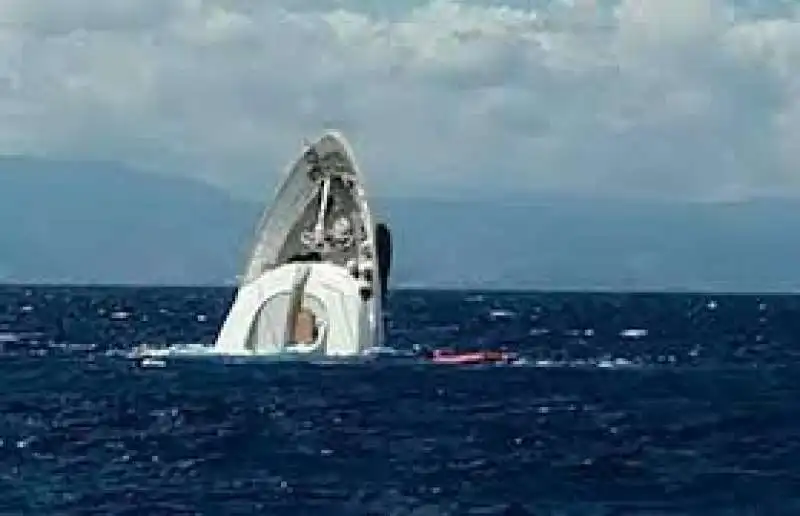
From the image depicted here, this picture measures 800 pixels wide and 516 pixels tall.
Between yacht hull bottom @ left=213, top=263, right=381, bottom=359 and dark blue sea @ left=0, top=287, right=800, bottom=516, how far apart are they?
18.0ft

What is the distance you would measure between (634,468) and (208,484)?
38.3ft

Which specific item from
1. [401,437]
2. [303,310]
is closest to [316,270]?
[303,310]

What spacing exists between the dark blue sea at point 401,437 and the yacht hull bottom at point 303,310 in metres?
5.48

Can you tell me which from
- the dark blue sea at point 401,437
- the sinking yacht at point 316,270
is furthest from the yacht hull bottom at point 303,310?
the dark blue sea at point 401,437

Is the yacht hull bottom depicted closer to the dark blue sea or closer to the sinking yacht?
the sinking yacht

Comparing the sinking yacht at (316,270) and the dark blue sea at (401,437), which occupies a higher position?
the sinking yacht at (316,270)

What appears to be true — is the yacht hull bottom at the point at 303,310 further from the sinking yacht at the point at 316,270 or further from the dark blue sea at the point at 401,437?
the dark blue sea at the point at 401,437

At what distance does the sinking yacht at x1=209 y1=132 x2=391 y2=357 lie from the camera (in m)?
104

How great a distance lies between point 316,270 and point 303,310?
2476 millimetres

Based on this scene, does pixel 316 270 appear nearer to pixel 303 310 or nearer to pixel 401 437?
pixel 303 310

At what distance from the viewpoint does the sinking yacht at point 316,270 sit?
104500 mm

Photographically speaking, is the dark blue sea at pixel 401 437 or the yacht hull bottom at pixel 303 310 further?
the yacht hull bottom at pixel 303 310

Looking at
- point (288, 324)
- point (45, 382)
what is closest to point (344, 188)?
point (288, 324)

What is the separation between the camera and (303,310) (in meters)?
106
